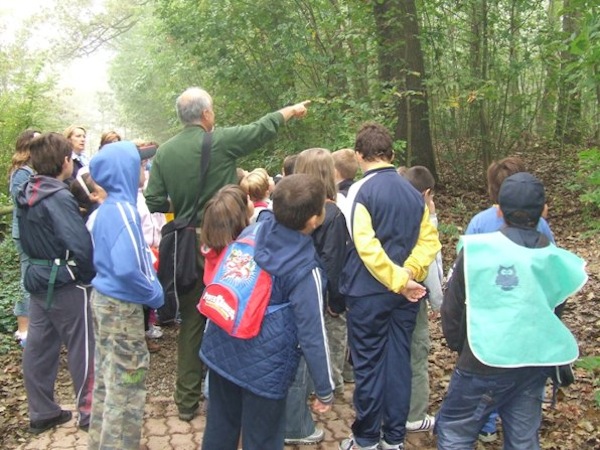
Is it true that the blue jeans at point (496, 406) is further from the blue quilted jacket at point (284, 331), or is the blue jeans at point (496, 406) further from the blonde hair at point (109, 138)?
the blonde hair at point (109, 138)

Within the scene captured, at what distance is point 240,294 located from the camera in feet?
9.45

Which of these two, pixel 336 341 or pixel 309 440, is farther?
pixel 336 341

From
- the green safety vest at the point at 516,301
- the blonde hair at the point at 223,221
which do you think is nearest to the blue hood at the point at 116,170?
the blonde hair at the point at 223,221

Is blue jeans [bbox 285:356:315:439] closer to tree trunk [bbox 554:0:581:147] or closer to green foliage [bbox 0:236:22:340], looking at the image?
green foliage [bbox 0:236:22:340]

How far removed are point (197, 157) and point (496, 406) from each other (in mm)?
2624

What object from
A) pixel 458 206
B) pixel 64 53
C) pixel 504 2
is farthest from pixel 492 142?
pixel 64 53

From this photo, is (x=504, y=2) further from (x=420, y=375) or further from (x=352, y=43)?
(x=420, y=375)

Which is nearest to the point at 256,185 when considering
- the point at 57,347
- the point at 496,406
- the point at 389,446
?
the point at 57,347

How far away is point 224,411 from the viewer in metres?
3.10

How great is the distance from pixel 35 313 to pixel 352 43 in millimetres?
6117

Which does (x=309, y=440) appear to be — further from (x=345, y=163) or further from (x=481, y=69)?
(x=481, y=69)

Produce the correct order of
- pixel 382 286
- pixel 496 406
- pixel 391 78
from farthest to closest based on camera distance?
pixel 391 78 → pixel 382 286 → pixel 496 406

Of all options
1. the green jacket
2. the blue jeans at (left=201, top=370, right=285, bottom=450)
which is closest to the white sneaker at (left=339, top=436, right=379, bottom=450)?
the blue jeans at (left=201, top=370, right=285, bottom=450)

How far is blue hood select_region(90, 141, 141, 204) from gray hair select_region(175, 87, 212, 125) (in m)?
0.87
